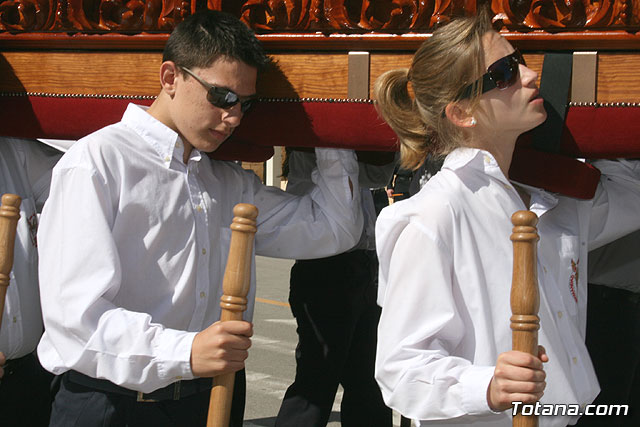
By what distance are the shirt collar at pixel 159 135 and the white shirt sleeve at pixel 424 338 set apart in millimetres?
700

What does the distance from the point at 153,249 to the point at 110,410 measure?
0.44 m

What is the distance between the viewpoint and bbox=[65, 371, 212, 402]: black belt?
2131mm

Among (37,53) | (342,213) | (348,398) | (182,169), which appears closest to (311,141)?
(342,213)

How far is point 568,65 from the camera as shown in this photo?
2.26m

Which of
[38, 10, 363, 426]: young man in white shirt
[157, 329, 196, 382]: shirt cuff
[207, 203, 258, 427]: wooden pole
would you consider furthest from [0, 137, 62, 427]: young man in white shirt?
[207, 203, 258, 427]: wooden pole

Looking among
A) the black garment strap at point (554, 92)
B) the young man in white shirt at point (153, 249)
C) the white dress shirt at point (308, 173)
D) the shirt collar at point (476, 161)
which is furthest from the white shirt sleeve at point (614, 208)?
the young man in white shirt at point (153, 249)

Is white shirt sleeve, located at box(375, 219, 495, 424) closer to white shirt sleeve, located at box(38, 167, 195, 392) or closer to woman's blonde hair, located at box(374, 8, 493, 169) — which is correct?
woman's blonde hair, located at box(374, 8, 493, 169)

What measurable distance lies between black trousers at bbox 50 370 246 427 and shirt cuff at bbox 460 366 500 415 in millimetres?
854

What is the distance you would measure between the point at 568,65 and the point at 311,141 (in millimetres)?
808

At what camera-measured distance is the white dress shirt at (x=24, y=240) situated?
2680mm

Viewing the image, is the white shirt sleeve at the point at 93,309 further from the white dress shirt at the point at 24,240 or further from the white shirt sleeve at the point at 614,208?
the white shirt sleeve at the point at 614,208

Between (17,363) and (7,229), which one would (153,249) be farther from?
(17,363)

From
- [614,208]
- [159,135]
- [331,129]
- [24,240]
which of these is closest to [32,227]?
[24,240]

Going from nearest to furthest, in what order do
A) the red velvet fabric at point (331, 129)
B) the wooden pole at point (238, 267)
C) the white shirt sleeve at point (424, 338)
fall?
the white shirt sleeve at point (424, 338) → the wooden pole at point (238, 267) → the red velvet fabric at point (331, 129)
